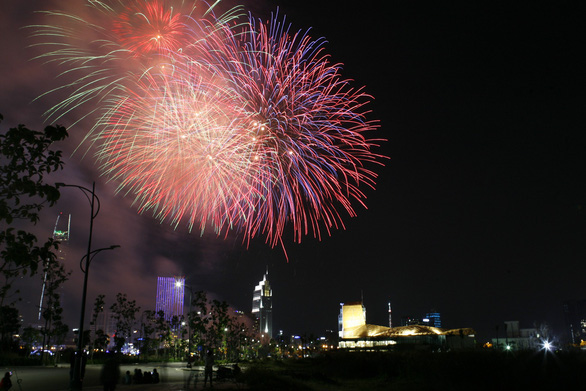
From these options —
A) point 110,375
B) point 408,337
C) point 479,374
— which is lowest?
point 408,337

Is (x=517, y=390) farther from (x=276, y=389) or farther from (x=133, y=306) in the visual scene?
(x=133, y=306)

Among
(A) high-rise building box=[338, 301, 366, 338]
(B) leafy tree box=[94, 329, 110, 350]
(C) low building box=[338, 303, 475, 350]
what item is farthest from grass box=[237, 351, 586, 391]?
(A) high-rise building box=[338, 301, 366, 338]

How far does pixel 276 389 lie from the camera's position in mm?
22172

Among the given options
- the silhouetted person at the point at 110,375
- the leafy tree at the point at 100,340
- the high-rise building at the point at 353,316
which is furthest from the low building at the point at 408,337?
the silhouetted person at the point at 110,375

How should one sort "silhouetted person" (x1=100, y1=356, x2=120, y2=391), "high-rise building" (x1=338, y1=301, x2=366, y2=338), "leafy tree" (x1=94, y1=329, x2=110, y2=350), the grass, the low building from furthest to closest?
"high-rise building" (x1=338, y1=301, x2=366, y2=338) < the low building < "leafy tree" (x1=94, y1=329, x2=110, y2=350) < the grass < "silhouetted person" (x1=100, y1=356, x2=120, y2=391)

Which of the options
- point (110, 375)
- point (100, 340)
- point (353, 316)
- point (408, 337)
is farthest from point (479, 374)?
point (353, 316)

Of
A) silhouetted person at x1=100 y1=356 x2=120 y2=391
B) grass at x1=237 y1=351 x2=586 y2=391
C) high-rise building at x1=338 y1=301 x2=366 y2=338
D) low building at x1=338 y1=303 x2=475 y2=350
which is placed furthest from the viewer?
high-rise building at x1=338 y1=301 x2=366 y2=338

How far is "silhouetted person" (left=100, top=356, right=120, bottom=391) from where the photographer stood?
16.2 m

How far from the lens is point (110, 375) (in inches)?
645

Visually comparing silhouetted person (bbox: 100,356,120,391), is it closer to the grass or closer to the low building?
the grass

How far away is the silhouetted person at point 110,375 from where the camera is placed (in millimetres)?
16250

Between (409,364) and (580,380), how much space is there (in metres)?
11.6

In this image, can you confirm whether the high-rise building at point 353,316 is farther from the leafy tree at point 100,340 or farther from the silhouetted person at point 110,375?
the silhouetted person at point 110,375

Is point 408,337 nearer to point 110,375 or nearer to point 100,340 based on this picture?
point 100,340
